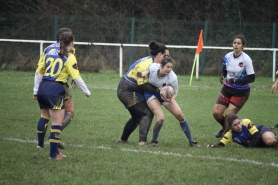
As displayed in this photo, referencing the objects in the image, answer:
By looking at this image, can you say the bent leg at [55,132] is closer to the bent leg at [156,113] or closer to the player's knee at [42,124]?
the player's knee at [42,124]

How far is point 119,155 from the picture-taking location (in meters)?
7.68

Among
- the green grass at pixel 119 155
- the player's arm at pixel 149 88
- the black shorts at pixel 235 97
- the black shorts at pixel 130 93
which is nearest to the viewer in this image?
the green grass at pixel 119 155

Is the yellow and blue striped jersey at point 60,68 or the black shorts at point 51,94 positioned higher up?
the yellow and blue striped jersey at point 60,68

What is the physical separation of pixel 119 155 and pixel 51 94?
1.29 m

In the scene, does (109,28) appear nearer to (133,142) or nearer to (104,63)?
(104,63)

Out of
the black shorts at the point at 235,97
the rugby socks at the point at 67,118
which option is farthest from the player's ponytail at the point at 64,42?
the black shorts at the point at 235,97

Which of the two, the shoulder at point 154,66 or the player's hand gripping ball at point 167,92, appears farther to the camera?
the shoulder at point 154,66

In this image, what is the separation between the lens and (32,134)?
953cm

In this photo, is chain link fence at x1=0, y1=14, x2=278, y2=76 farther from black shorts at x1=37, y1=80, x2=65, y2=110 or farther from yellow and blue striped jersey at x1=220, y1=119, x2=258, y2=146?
black shorts at x1=37, y1=80, x2=65, y2=110

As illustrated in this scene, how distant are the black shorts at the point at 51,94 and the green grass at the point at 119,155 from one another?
0.73 metres

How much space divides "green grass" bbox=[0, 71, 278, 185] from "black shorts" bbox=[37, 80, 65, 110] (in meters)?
0.73

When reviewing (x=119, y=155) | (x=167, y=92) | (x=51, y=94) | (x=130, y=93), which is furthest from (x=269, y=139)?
(x=51, y=94)

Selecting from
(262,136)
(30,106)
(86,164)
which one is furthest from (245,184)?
(30,106)

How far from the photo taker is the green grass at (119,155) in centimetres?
637
